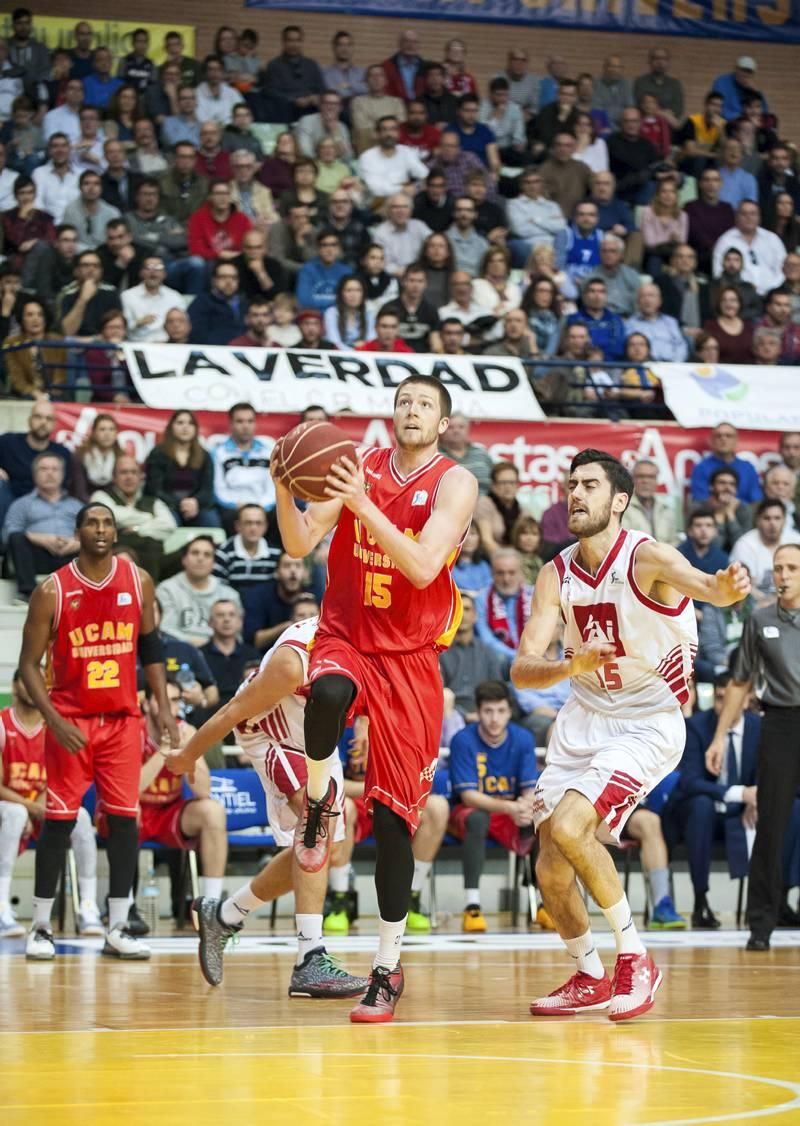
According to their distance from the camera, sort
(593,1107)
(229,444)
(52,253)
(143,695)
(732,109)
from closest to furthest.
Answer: (593,1107), (143,695), (229,444), (52,253), (732,109)

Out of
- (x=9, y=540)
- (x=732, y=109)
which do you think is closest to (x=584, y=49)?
(x=732, y=109)

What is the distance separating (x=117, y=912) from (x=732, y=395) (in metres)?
8.81

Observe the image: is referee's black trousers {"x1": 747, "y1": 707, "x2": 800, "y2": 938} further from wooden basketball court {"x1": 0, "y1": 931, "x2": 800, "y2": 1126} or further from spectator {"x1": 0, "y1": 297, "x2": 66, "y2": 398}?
spectator {"x1": 0, "y1": 297, "x2": 66, "y2": 398}

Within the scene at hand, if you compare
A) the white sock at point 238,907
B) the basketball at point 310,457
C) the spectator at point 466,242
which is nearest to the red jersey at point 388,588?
the basketball at point 310,457

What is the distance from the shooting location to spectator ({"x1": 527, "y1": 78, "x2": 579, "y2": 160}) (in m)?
18.7

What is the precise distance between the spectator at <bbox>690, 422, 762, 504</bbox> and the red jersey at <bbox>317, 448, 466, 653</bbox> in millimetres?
9033

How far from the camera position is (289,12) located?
20719mm

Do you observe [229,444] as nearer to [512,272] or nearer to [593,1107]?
[512,272]

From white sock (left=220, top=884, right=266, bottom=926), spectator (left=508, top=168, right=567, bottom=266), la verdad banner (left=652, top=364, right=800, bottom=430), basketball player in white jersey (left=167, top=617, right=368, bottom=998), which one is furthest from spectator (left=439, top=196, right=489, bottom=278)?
white sock (left=220, top=884, right=266, bottom=926)

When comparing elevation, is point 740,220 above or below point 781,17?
below

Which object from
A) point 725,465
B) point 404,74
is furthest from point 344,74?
point 725,465

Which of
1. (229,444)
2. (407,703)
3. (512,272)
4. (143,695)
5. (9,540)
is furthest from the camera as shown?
(512,272)

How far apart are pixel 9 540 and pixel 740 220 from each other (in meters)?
8.90

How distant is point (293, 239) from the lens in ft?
54.0
